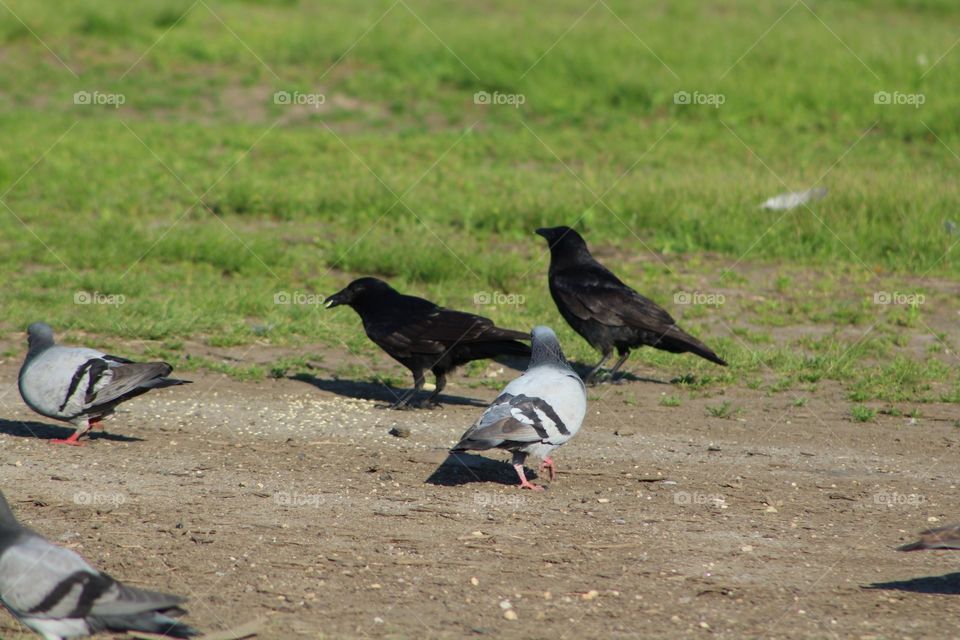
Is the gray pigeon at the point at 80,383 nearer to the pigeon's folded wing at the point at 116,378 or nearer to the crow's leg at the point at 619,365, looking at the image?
the pigeon's folded wing at the point at 116,378

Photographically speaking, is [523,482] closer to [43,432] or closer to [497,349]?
[497,349]

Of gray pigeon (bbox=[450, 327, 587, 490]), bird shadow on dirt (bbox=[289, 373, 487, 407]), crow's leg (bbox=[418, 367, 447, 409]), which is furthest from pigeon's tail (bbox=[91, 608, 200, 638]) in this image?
bird shadow on dirt (bbox=[289, 373, 487, 407])

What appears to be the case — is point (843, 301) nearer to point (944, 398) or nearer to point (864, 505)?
point (944, 398)

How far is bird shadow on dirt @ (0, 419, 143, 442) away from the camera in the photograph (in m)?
7.43

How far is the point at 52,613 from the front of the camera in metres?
4.29

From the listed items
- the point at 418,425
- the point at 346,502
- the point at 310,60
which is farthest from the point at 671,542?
the point at 310,60

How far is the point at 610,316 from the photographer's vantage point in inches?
352

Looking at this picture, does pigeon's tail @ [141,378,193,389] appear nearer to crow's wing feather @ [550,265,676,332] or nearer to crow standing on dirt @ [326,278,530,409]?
crow standing on dirt @ [326,278,530,409]

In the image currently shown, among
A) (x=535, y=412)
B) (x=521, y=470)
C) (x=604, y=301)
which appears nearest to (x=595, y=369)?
(x=604, y=301)

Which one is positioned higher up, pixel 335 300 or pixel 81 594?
pixel 335 300

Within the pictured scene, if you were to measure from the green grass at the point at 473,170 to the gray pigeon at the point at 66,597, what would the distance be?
441cm

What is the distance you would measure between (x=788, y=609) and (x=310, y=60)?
46.9 ft

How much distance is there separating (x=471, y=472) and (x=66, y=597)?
302cm

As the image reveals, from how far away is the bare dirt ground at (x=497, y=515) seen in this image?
5.05 metres
